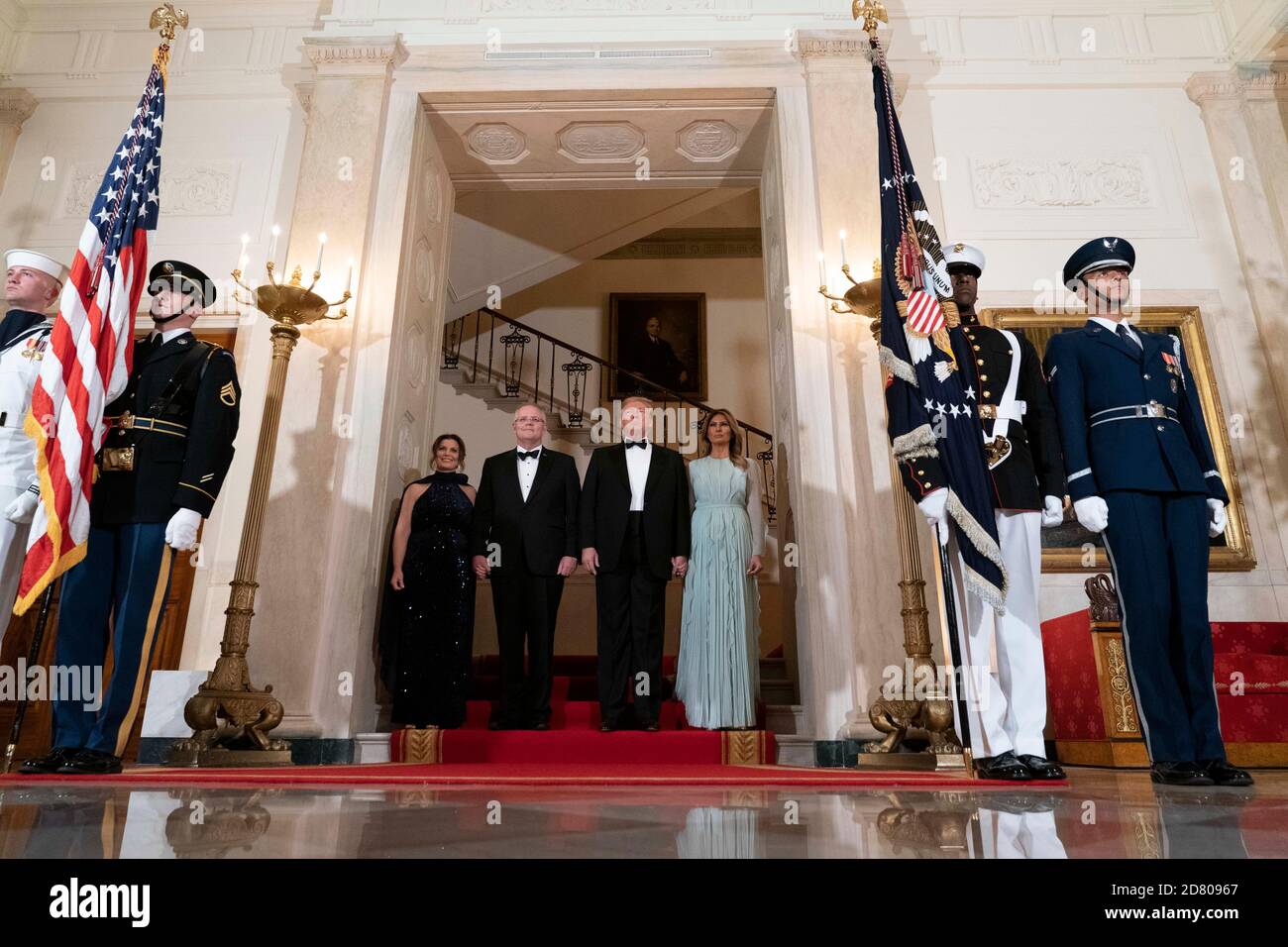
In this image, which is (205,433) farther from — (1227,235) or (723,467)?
(1227,235)

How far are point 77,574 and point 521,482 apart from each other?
224 cm

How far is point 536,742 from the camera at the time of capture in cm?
414

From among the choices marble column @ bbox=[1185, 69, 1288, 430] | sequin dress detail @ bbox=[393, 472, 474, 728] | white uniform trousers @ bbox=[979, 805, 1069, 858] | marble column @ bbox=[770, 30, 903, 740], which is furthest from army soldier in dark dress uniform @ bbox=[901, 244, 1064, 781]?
marble column @ bbox=[1185, 69, 1288, 430]

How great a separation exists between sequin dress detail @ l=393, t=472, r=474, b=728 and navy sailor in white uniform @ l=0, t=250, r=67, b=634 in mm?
1860

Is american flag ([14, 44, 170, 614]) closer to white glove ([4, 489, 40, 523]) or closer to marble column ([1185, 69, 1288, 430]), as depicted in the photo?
white glove ([4, 489, 40, 523])

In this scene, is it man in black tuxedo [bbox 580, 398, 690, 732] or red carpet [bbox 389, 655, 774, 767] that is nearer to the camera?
red carpet [bbox 389, 655, 774, 767]

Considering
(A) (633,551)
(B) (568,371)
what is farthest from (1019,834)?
(B) (568,371)

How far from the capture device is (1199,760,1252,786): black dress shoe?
2.56 metres

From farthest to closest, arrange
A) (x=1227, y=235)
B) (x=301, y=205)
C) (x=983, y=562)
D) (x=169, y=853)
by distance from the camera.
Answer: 1. (x=1227, y=235)
2. (x=301, y=205)
3. (x=983, y=562)
4. (x=169, y=853)

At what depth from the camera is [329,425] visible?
4.83 m

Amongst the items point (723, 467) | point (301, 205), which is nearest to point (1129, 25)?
point (723, 467)

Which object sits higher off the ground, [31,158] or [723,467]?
[31,158]

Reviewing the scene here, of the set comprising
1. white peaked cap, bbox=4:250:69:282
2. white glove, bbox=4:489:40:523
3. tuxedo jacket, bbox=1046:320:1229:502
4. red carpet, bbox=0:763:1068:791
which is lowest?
red carpet, bbox=0:763:1068:791

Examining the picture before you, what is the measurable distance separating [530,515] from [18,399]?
7.91 feet
